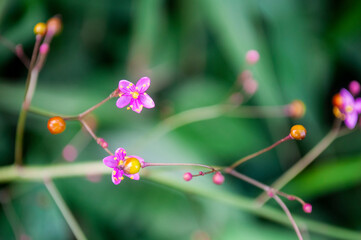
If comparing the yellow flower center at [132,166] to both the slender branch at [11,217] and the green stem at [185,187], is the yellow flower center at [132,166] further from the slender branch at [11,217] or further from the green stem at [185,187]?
the slender branch at [11,217]

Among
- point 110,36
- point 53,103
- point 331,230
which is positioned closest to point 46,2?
point 110,36

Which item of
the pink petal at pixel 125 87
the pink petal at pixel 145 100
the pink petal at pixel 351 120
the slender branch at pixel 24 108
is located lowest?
the pink petal at pixel 351 120

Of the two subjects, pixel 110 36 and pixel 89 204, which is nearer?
pixel 89 204

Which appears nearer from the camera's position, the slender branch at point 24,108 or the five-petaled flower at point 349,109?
the slender branch at point 24,108

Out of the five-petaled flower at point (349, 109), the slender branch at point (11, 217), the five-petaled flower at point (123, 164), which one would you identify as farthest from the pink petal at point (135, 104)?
the slender branch at point (11, 217)

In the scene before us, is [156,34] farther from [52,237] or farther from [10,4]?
[52,237]

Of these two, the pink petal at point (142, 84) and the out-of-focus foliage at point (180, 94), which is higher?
the out-of-focus foliage at point (180, 94)

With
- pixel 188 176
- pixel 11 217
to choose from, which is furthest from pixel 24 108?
pixel 11 217

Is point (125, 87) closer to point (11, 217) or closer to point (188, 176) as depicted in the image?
point (188, 176)

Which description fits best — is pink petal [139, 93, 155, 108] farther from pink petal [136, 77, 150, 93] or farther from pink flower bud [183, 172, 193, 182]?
pink flower bud [183, 172, 193, 182]
